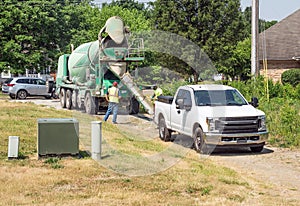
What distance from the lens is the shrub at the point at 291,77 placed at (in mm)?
38487

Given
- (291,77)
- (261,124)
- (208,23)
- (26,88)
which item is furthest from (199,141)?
(208,23)

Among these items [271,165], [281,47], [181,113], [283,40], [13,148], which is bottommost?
[271,165]

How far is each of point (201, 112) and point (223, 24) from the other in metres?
33.1

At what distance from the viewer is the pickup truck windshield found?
15.5 meters

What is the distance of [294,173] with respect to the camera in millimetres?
12180

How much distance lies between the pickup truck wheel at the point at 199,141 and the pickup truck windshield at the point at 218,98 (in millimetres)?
964

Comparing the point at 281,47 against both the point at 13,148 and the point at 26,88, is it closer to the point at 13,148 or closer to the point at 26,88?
the point at 26,88

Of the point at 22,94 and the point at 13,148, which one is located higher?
the point at 22,94

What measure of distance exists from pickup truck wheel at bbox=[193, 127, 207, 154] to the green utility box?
11.9 feet

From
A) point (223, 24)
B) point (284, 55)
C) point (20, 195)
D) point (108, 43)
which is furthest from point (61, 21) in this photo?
point (20, 195)

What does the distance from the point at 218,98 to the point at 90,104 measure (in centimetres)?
1021

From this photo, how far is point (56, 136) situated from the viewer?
497 inches

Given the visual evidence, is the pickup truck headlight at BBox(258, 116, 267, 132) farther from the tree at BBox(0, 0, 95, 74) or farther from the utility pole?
the tree at BBox(0, 0, 95, 74)

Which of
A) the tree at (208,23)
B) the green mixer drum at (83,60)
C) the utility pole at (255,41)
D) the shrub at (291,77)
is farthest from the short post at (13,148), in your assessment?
the tree at (208,23)
